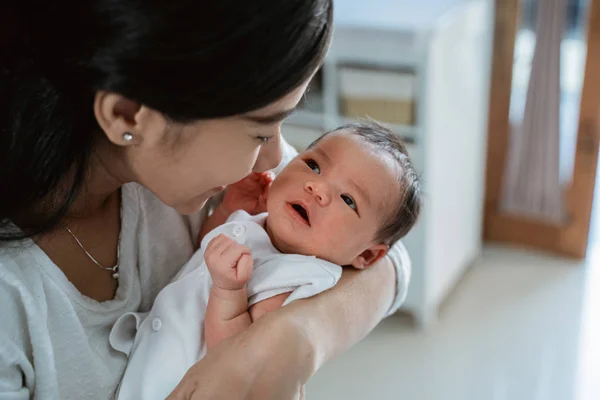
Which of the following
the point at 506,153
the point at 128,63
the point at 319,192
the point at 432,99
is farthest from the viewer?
the point at 506,153

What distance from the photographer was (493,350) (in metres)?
2.35

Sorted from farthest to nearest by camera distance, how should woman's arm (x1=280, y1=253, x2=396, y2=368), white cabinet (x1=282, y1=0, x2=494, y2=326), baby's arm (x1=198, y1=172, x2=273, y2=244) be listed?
white cabinet (x1=282, y1=0, x2=494, y2=326) < baby's arm (x1=198, y1=172, x2=273, y2=244) < woman's arm (x1=280, y1=253, x2=396, y2=368)

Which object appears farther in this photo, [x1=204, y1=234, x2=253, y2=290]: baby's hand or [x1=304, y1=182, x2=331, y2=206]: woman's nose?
[x1=304, y1=182, x2=331, y2=206]: woman's nose

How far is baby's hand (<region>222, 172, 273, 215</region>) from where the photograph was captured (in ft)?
4.12

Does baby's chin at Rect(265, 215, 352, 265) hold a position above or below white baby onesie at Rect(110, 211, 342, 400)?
above

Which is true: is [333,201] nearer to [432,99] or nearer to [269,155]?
[269,155]

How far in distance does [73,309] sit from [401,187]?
531mm

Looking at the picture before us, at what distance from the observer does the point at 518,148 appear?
275 cm

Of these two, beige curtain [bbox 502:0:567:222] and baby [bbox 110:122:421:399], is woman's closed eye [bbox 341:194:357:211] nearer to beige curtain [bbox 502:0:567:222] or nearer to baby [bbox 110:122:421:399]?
baby [bbox 110:122:421:399]

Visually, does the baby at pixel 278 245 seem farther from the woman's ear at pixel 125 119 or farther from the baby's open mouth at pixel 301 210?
the woman's ear at pixel 125 119

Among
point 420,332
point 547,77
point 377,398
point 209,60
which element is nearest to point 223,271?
point 209,60

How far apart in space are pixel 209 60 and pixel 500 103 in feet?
7.07

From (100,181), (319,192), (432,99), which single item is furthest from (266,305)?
(432,99)

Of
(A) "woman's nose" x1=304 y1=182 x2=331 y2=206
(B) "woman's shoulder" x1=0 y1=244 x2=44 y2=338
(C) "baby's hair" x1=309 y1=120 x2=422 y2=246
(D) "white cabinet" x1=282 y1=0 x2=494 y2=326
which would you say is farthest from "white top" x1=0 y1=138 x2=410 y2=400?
(D) "white cabinet" x1=282 y1=0 x2=494 y2=326
